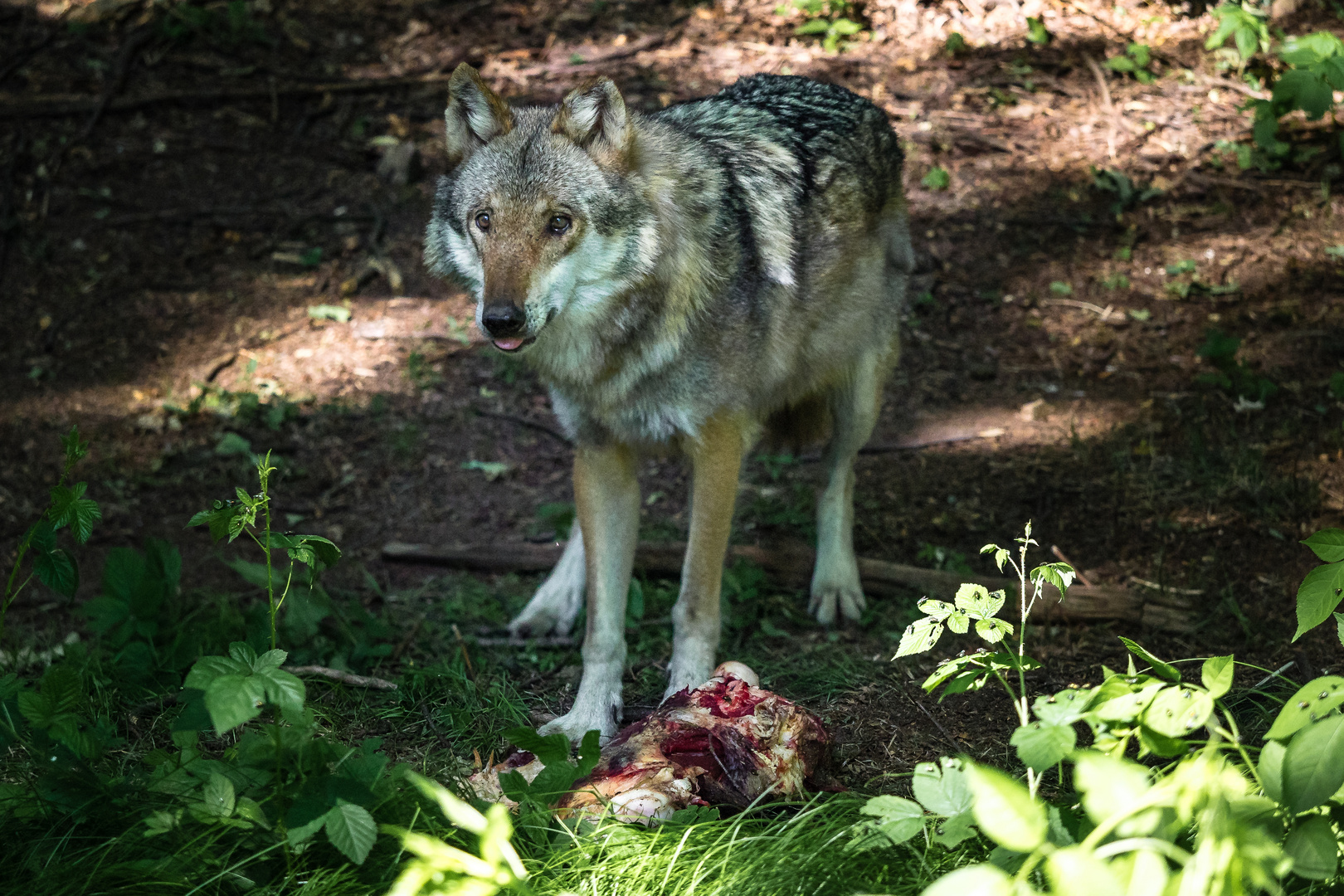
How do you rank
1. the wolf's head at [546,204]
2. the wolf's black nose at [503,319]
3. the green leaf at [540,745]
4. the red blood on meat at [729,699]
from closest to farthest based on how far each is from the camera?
the green leaf at [540,745], the red blood on meat at [729,699], the wolf's black nose at [503,319], the wolf's head at [546,204]

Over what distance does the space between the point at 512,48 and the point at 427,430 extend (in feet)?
12.7

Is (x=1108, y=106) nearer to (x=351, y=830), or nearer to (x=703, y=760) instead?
(x=703, y=760)

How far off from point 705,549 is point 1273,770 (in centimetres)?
228

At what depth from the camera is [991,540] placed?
4930 mm

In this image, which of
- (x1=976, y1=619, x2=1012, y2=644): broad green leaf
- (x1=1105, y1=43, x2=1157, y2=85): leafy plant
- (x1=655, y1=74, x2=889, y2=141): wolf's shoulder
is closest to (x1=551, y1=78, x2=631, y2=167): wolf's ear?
(x1=655, y1=74, x2=889, y2=141): wolf's shoulder

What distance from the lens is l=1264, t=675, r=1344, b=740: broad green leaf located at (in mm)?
1875

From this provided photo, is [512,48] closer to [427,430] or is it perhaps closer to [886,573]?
[427,430]

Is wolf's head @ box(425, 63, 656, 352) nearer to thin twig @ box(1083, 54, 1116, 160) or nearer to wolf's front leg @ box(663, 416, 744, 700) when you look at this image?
wolf's front leg @ box(663, 416, 744, 700)

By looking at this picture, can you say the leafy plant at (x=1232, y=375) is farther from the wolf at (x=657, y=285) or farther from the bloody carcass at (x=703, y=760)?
the bloody carcass at (x=703, y=760)

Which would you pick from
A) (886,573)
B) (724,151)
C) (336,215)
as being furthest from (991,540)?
(336,215)

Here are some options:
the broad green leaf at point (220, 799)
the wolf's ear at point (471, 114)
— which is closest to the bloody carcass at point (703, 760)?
the broad green leaf at point (220, 799)

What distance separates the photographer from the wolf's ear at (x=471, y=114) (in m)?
3.66

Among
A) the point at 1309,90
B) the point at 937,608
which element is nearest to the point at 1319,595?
the point at 937,608

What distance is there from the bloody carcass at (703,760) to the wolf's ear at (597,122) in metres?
1.73
